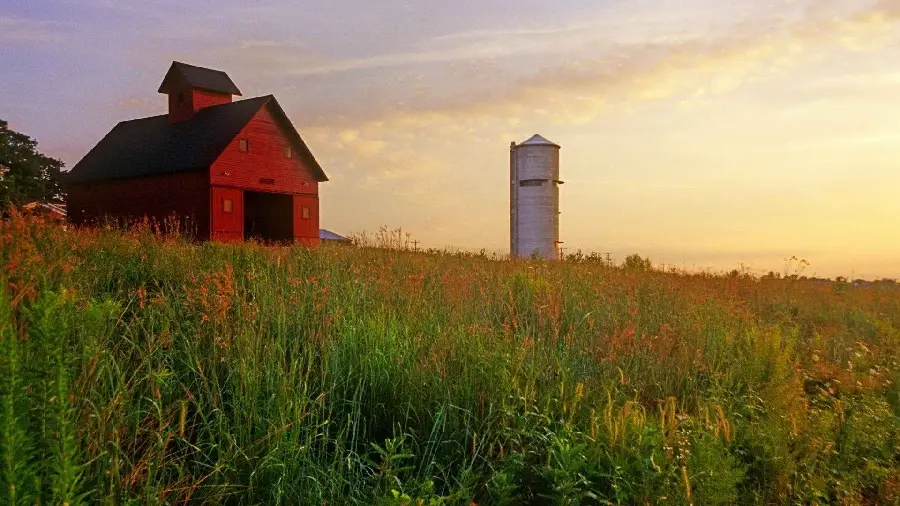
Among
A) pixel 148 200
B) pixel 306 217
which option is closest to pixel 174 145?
pixel 148 200

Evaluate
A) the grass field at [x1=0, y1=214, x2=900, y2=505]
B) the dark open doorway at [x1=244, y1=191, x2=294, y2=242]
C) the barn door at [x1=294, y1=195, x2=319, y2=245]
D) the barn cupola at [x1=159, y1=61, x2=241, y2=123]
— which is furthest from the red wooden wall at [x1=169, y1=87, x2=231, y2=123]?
the grass field at [x1=0, y1=214, x2=900, y2=505]

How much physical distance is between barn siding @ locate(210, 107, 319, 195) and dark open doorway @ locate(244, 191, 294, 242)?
2.86 ft

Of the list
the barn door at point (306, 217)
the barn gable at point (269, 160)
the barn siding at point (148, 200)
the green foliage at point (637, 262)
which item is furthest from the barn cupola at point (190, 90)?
the green foliage at point (637, 262)

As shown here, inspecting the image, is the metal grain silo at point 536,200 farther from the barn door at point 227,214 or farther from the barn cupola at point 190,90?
the barn cupola at point 190,90

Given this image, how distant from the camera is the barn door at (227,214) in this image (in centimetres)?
2317

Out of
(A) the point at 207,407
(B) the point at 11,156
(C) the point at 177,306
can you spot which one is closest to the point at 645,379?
(A) the point at 207,407

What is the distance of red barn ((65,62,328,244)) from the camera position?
23656 mm

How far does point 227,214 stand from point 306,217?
3608 millimetres

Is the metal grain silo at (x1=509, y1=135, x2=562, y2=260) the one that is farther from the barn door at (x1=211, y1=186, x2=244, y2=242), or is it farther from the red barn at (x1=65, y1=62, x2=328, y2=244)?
the barn door at (x1=211, y1=186, x2=244, y2=242)

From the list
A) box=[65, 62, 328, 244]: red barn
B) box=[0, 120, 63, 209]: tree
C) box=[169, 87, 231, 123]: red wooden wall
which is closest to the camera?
box=[65, 62, 328, 244]: red barn

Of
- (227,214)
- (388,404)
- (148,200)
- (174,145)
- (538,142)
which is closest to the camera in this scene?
(388,404)

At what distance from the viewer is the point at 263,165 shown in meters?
25.1

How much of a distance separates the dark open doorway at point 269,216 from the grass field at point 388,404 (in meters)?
18.4

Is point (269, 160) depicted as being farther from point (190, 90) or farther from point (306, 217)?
point (190, 90)
